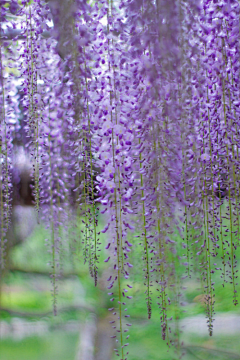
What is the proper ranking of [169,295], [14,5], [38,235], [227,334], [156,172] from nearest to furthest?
[156,172], [169,295], [14,5], [227,334], [38,235]

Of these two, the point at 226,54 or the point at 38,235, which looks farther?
the point at 38,235

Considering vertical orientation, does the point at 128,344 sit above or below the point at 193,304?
below

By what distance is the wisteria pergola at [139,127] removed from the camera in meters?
1.27

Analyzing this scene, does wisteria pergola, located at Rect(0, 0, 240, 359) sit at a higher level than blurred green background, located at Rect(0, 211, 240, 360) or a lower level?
higher

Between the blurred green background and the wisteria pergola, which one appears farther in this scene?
the blurred green background

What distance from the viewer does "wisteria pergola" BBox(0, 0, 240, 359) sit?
1274 millimetres

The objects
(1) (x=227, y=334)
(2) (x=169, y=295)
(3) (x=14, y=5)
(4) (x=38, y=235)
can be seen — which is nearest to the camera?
(2) (x=169, y=295)

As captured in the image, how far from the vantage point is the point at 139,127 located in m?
1.28

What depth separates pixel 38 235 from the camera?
1.77 metres

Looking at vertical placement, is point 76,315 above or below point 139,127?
below

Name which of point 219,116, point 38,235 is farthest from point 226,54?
point 38,235

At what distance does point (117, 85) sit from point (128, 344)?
120 centimetres

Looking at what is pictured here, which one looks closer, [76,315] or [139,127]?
[139,127]

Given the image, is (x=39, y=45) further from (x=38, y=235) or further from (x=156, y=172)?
(x=38, y=235)
